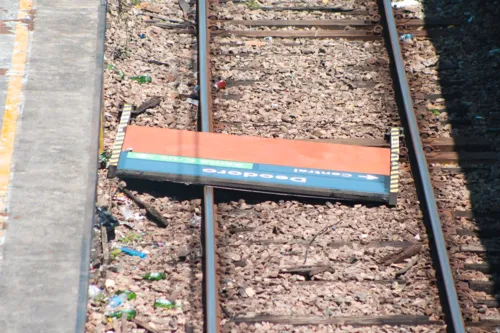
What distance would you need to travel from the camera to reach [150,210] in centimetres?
929

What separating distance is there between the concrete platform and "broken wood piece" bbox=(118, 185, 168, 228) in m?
0.38

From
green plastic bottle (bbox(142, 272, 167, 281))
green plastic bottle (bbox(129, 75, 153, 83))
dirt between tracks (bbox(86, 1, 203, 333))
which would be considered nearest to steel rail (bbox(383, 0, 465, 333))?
dirt between tracks (bbox(86, 1, 203, 333))

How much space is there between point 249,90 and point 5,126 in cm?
292

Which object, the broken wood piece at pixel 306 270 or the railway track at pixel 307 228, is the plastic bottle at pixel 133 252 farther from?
the broken wood piece at pixel 306 270

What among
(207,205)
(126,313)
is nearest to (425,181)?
(207,205)

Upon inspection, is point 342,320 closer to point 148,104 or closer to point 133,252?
point 133,252

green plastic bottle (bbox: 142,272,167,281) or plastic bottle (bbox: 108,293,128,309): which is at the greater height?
green plastic bottle (bbox: 142,272,167,281)

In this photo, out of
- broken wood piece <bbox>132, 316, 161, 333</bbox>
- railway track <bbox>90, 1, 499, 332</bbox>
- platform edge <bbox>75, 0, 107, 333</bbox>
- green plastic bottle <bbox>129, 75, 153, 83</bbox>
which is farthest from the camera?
green plastic bottle <bbox>129, 75, 153, 83</bbox>

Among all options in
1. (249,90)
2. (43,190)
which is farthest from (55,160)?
(249,90)

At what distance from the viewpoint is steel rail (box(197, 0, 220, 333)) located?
318 inches

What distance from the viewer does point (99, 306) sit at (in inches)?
321

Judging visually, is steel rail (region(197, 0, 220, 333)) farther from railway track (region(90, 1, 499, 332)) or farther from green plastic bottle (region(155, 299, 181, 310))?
green plastic bottle (region(155, 299, 181, 310))

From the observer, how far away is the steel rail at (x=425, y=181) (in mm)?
8227

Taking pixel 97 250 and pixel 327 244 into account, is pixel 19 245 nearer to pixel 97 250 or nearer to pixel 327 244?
pixel 97 250
